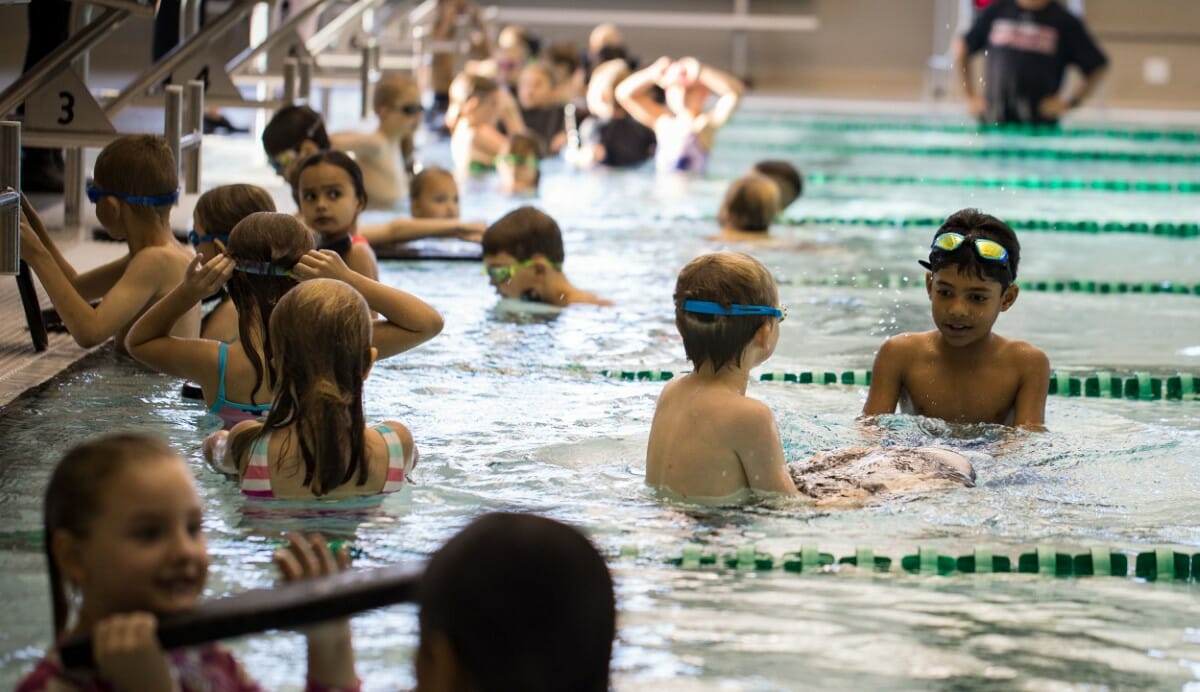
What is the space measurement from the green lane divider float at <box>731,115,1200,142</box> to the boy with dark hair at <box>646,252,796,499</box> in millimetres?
12007

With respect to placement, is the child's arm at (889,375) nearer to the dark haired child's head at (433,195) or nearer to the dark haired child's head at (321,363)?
the dark haired child's head at (321,363)

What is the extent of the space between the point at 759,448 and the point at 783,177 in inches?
219

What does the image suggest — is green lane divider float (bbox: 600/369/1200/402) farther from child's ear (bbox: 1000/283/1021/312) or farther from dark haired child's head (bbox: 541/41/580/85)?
dark haired child's head (bbox: 541/41/580/85)

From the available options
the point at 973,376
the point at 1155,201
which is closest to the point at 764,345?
the point at 973,376

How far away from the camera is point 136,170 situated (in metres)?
4.11

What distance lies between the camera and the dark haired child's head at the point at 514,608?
1.44 m

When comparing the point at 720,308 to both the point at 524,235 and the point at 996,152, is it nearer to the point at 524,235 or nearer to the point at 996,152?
the point at 524,235

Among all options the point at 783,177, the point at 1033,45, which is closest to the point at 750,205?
the point at 783,177

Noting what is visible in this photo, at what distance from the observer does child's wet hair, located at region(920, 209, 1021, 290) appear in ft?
13.0

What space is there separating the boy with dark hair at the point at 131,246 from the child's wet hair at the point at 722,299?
1.42m

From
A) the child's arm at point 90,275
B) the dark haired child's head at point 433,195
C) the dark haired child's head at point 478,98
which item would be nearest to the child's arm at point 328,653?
the child's arm at point 90,275

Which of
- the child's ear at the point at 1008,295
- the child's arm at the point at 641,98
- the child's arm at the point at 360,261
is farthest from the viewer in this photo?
the child's arm at the point at 641,98

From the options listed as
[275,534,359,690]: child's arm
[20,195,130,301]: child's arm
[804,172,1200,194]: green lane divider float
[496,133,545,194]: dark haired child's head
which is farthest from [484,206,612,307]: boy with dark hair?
[804,172,1200,194]: green lane divider float

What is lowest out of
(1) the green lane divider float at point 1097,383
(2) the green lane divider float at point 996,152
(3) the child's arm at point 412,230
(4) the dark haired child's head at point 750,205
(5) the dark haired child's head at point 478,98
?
(1) the green lane divider float at point 1097,383
